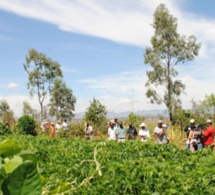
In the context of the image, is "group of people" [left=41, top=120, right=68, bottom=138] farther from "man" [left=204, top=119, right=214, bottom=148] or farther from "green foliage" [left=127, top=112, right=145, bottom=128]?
"man" [left=204, top=119, right=214, bottom=148]

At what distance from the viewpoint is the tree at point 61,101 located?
58.7 m

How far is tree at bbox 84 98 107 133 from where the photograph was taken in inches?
1112

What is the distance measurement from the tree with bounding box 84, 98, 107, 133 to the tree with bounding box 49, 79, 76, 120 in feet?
87.5

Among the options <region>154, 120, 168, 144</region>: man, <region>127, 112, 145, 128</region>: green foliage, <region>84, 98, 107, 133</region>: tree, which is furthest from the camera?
<region>84, 98, 107, 133</region>: tree

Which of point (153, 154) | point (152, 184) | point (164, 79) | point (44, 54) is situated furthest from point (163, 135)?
point (44, 54)

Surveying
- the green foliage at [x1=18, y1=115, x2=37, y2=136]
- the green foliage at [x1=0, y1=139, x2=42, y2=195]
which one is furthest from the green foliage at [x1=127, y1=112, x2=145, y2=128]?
the green foliage at [x1=0, y1=139, x2=42, y2=195]

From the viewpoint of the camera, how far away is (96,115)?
28641 mm

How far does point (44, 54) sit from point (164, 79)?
19.7 m

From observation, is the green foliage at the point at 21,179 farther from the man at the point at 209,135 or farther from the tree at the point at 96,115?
the tree at the point at 96,115

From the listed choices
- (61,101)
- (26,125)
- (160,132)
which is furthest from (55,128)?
(61,101)

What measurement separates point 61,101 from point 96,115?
3371 centimetres

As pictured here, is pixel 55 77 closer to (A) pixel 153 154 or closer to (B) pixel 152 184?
(A) pixel 153 154

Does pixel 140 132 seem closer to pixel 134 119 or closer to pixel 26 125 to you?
pixel 26 125

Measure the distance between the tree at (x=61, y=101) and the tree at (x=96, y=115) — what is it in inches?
1051
